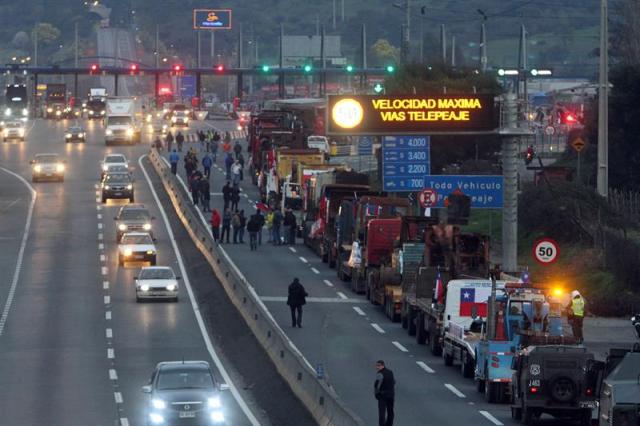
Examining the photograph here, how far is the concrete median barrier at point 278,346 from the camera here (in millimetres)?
30953

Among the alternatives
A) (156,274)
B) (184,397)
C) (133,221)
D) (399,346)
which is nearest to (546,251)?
(399,346)

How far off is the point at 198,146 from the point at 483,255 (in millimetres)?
75514

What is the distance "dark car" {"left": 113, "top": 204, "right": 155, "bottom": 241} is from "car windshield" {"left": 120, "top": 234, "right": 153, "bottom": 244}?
313cm

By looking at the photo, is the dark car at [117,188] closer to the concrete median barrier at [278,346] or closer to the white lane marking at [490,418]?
the concrete median barrier at [278,346]

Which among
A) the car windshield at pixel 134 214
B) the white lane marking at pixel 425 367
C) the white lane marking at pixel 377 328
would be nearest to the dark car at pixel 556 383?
the white lane marking at pixel 425 367

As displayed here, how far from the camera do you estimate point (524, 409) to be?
32625 mm

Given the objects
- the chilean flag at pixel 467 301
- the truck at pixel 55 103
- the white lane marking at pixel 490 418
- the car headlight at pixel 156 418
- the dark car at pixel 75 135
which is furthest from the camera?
the truck at pixel 55 103

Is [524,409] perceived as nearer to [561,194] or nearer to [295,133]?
[561,194]

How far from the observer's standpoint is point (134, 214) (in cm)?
7169

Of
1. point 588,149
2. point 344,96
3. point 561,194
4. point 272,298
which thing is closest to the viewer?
point 344,96

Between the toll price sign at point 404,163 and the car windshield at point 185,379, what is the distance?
105 ft

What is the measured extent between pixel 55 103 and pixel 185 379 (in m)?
139

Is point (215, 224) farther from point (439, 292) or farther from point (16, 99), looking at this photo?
point (16, 99)

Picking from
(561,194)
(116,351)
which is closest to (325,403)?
(116,351)
